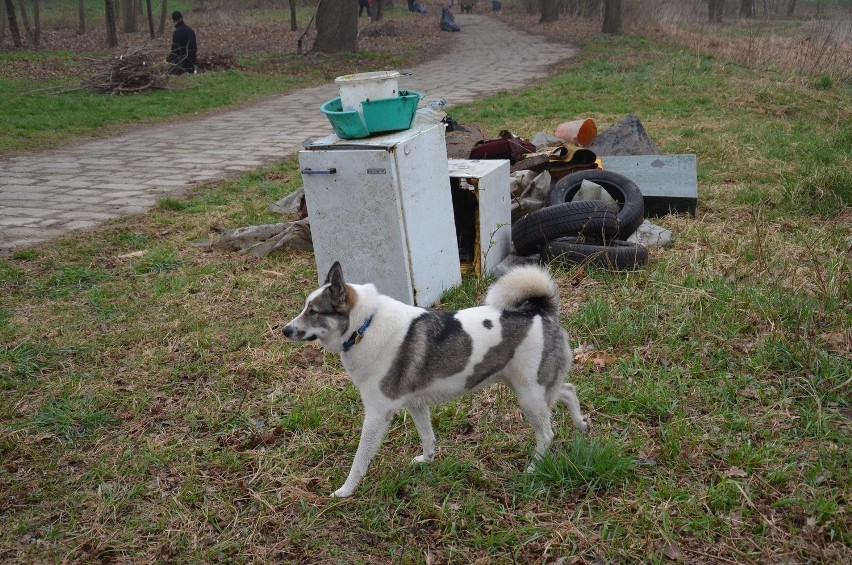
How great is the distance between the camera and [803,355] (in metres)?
4.25

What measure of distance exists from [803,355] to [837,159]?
5.72m

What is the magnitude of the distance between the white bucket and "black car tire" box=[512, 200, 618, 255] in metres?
1.63

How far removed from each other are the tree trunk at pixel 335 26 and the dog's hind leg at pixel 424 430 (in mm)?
19342

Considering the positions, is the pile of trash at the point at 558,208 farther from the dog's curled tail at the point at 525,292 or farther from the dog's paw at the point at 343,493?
the dog's paw at the point at 343,493

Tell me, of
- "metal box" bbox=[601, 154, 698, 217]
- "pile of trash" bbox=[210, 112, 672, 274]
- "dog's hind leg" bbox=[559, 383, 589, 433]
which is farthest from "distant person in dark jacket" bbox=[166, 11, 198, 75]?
"dog's hind leg" bbox=[559, 383, 589, 433]

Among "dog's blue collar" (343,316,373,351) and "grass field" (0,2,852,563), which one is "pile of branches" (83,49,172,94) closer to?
"grass field" (0,2,852,563)

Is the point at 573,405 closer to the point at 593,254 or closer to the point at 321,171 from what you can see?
the point at 593,254

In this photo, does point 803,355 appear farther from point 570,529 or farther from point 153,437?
point 153,437

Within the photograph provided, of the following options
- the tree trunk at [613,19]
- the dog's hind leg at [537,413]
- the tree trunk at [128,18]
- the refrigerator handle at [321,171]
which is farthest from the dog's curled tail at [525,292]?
the tree trunk at [128,18]

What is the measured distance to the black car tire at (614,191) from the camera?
6.38 meters

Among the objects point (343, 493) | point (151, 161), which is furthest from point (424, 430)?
point (151, 161)

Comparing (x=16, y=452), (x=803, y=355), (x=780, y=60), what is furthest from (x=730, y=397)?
(x=780, y=60)

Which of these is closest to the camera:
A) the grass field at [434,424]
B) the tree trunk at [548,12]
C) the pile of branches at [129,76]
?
the grass field at [434,424]

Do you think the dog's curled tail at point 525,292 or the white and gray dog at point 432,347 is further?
the dog's curled tail at point 525,292
